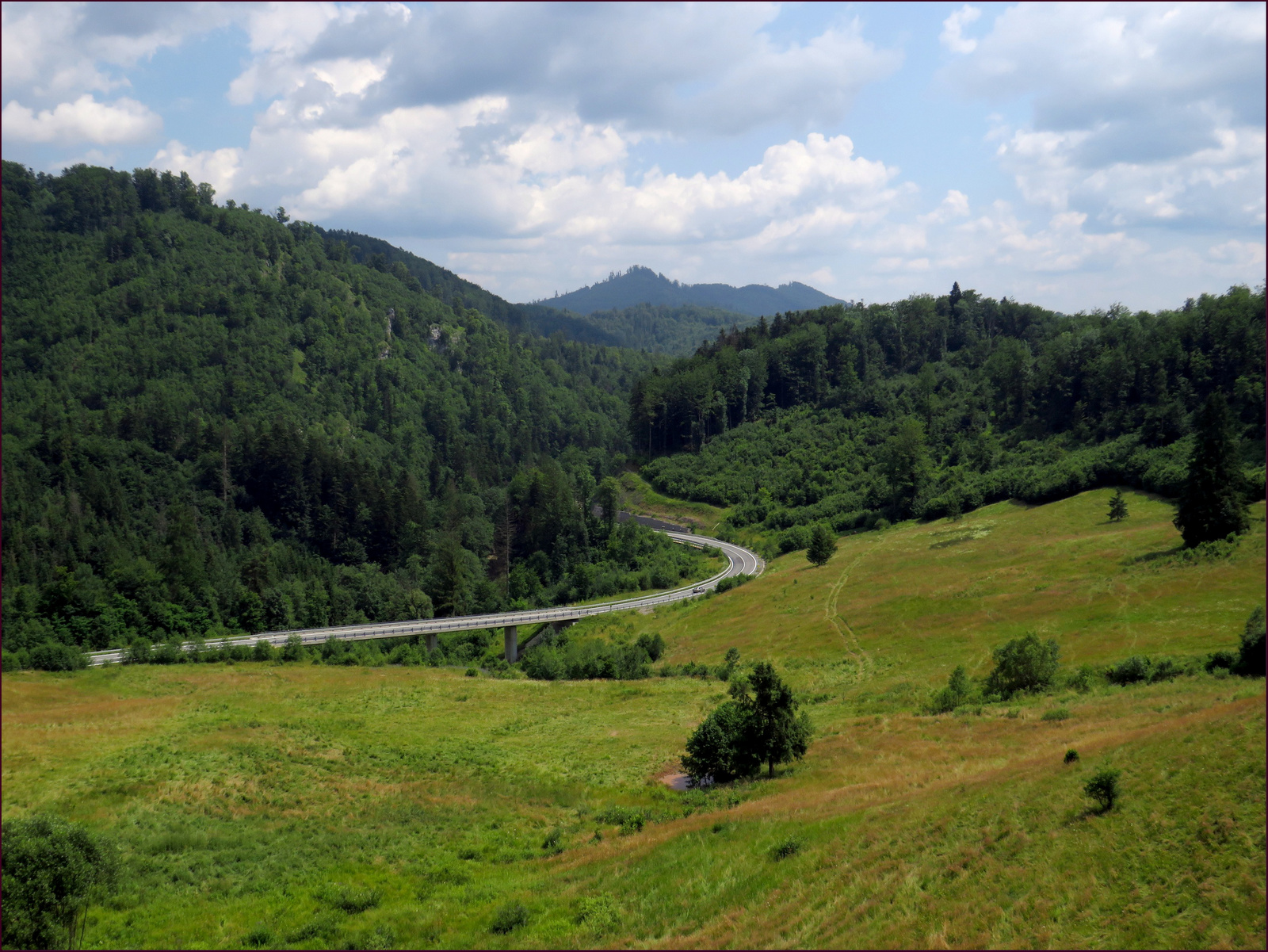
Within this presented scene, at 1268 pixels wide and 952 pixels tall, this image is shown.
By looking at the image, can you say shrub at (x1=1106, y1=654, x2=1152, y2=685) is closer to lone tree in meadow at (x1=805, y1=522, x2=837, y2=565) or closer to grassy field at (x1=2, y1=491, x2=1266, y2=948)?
grassy field at (x1=2, y1=491, x2=1266, y2=948)

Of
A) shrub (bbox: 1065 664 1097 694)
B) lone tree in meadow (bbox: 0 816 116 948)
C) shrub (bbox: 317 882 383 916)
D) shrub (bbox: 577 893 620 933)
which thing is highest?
lone tree in meadow (bbox: 0 816 116 948)

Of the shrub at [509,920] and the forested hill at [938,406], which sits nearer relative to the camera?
the shrub at [509,920]

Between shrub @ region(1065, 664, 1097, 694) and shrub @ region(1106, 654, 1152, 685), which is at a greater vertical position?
shrub @ region(1106, 654, 1152, 685)

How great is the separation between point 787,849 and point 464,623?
73227 mm

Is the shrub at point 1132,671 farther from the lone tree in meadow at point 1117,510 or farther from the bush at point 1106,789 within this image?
the lone tree in meadow at point 1117,510

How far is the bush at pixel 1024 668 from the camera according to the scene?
42.7m

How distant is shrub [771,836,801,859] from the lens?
21.9 meters

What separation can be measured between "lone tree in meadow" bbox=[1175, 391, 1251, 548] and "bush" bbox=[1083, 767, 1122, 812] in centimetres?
4285

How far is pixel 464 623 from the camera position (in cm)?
9069

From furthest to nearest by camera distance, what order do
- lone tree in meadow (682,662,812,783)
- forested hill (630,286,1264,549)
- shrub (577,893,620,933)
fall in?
1. forested hill (630,286,1264,549)
2. lone tree in meadow (682,662,812,783)
3. shrub (577,893,620,933)

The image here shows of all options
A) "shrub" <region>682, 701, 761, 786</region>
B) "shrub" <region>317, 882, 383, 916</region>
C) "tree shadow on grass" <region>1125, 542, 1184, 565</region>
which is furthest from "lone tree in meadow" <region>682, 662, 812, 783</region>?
"tree shadow on grass" <region>1125, 542, 1184, 565</region>

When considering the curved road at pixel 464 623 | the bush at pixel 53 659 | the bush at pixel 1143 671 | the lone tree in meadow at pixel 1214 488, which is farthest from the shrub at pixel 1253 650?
the bush at pixel 53 659

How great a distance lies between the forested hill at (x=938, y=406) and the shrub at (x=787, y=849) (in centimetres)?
4843

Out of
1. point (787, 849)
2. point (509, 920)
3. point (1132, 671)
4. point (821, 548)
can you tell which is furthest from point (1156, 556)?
point (509, 920)
